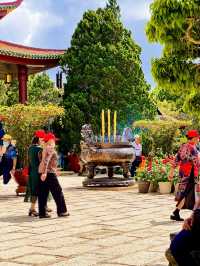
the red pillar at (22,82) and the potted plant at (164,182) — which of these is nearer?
the potted plant at (164,182)

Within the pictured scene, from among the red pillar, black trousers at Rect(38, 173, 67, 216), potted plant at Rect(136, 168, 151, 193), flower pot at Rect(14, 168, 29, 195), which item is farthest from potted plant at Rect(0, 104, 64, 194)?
the red pillar

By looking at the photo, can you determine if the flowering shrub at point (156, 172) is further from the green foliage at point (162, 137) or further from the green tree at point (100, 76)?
the green foliage at point (162, 137)

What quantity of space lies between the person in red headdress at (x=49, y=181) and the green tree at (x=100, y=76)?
14.4 m

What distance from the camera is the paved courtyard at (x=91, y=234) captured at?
6.66m

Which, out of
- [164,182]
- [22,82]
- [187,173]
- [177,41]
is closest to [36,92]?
[22,82]

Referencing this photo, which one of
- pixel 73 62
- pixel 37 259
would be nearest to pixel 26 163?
pixel 37 259

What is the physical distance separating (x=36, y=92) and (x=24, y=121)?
25.0 meters

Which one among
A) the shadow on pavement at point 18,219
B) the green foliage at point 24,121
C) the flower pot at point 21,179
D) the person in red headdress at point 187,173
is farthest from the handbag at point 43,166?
Answer: the green foliage at point 24,121

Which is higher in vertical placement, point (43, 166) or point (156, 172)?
point (43, 166)

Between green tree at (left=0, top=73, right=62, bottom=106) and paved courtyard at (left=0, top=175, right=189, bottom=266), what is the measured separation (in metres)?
25.0

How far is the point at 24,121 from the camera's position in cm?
1602

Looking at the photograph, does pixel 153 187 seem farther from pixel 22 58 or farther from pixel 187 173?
pixel 22 58

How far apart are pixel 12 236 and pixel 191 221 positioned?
399 centimetres

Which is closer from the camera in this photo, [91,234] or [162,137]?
[91,234]
